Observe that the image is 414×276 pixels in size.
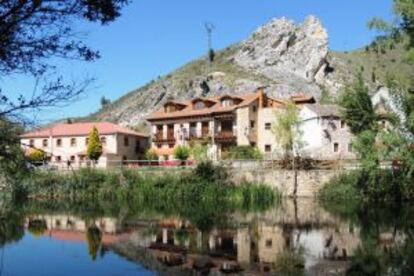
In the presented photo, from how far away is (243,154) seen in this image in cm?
6544

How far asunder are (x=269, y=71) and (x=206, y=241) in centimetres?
9260

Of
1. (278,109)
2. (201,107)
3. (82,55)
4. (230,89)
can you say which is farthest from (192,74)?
(82,55)

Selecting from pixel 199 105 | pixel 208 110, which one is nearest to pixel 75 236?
pixel 208 110

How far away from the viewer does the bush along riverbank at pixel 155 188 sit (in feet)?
164

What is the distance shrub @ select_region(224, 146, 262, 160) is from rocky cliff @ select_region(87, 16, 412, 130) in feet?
128

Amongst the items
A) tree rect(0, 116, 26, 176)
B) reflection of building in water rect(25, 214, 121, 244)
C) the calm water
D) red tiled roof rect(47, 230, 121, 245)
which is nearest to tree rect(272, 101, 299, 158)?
the calm water

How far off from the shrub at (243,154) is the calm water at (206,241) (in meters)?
20.6

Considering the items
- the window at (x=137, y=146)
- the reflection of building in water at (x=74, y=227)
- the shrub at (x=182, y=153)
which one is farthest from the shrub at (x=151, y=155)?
the reflection of building in water at (x=74, y=227)

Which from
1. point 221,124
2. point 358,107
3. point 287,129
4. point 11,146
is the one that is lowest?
point 11,146

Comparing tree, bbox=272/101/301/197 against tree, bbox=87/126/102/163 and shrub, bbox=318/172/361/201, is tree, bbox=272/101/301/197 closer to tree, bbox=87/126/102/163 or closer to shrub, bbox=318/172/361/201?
shrub, bbox=318/172/361/201

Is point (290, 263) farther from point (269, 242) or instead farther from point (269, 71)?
point (269, 71)

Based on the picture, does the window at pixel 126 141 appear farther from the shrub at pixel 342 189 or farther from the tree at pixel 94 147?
the shrub at pixel 342 189

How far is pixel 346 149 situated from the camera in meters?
69.6

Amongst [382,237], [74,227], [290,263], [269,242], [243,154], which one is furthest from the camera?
[243,154]
